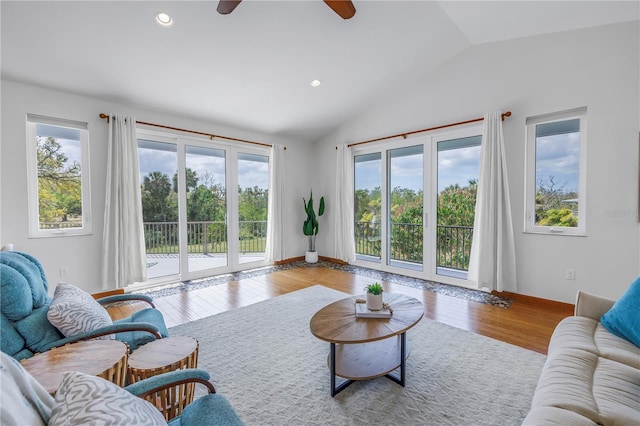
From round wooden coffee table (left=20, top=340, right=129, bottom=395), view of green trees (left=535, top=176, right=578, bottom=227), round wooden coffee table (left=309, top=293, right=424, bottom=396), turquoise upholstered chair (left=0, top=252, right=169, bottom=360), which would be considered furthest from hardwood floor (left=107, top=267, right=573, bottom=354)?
round wooden coffee table (left=20, top=340, right=129, bottom=395)

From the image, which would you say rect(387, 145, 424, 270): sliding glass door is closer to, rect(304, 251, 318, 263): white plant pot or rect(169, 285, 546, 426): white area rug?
rect(304, 251, 318, 263): white plant pot

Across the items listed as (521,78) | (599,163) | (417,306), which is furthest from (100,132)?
(599,163)

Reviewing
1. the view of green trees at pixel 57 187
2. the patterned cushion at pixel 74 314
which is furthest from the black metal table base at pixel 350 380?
the view of green trees at pixel 57 187

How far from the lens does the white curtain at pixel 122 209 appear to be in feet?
12.2

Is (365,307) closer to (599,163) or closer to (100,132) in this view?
(599,163)

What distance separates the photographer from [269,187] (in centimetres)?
561

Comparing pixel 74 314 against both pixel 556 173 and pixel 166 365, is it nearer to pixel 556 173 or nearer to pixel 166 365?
pixel 166 365

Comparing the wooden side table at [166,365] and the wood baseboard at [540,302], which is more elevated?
the wooden side table at [166,365]

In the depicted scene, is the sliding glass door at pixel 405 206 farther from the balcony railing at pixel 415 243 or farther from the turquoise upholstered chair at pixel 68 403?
the turquoise upholstered chair at pixel 68 403

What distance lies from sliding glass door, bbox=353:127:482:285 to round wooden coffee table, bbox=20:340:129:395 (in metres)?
4.17

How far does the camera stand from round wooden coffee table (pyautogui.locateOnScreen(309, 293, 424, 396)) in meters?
1.81

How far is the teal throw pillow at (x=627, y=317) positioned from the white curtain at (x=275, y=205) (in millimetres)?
4685

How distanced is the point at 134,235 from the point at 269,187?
248cm

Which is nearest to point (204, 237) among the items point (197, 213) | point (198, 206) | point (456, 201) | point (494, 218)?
point (197, 213)
